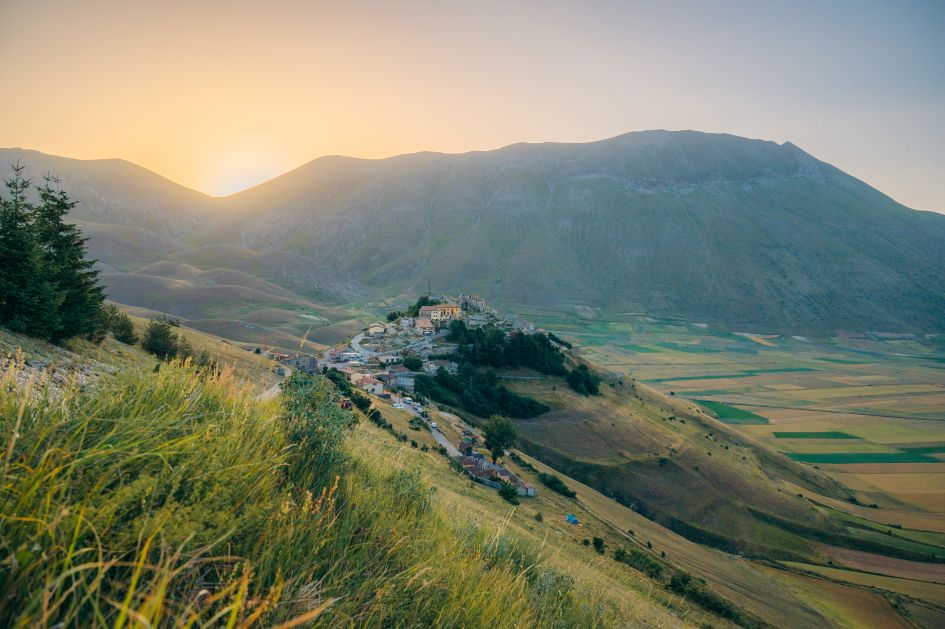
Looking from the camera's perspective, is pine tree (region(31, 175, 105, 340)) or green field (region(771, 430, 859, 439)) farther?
green field (region(771, 430, 859, 439))

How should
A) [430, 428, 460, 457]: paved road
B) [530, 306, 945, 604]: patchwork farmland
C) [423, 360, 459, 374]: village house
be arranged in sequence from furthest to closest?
[423, 360, 459, 374]: village house < [530, 306, 945, 604]: patchwork farmland < [430, 428, 460, 457]: paved road

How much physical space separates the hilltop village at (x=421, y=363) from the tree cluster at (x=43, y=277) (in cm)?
1061

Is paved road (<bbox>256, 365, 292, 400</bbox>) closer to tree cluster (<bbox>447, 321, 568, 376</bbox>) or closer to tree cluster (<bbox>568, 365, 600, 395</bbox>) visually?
tree cluster (<bbox>447, 321, 568, 376</bbox>)

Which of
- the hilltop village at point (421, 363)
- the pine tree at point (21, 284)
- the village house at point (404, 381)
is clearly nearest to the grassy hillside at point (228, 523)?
the pine tree at point (21, 284)

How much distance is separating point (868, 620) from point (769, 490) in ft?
71.3

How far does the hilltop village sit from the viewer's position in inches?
1653

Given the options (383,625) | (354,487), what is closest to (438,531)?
(354,487)

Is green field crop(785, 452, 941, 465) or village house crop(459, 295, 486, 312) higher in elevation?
village house crop(459, 295, 486, 312)

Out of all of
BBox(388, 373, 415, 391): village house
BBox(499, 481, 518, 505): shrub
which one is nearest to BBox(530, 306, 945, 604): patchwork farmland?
BBox(499, 481, 518, 505): shrub

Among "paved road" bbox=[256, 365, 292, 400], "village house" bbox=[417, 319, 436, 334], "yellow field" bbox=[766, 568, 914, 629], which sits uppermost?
"paved road" bbox=[256, 365, 292, 400]

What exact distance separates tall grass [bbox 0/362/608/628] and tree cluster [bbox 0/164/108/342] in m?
15.3

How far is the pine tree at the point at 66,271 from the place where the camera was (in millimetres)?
17422

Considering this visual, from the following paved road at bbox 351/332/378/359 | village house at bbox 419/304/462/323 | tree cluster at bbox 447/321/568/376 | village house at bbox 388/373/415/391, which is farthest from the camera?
village house at bbox 419/304/462/323

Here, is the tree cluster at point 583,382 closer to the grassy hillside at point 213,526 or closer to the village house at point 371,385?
the village house at point 371,385
